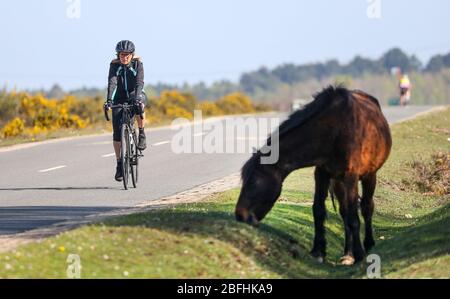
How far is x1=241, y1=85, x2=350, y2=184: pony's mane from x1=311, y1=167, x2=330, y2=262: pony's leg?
0.79 meters

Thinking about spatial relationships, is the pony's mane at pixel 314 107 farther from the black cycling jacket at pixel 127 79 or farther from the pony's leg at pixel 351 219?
the black cycling jacket at pixel 127 79

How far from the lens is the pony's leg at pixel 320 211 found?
13.9 m

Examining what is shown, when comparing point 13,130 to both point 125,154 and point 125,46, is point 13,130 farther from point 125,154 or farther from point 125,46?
point 125,46

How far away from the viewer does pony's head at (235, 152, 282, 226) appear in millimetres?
13219

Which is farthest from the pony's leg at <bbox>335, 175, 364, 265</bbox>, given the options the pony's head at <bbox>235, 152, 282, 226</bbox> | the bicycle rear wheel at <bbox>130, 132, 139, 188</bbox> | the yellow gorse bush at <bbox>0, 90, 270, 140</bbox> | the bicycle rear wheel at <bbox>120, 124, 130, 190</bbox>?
the yellow gorse bush at <bbox>0, 90, 270, 140</bbox>

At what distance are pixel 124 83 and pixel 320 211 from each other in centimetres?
674

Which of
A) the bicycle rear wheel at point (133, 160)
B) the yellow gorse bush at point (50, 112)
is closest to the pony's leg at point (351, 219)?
the bicycle rear wheel at point (133, 160)

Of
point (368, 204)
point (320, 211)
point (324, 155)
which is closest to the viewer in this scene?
point (324, 155)

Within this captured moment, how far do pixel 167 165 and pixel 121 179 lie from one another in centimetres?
522

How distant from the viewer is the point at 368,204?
49.4 ft

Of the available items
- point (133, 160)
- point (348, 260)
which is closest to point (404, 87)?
point (133, 160)

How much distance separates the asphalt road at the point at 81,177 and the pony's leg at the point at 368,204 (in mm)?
3938

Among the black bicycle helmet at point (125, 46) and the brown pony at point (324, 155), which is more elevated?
the black bicycle helmet at point (125, 46)

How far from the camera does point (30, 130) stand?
40.2 metres
